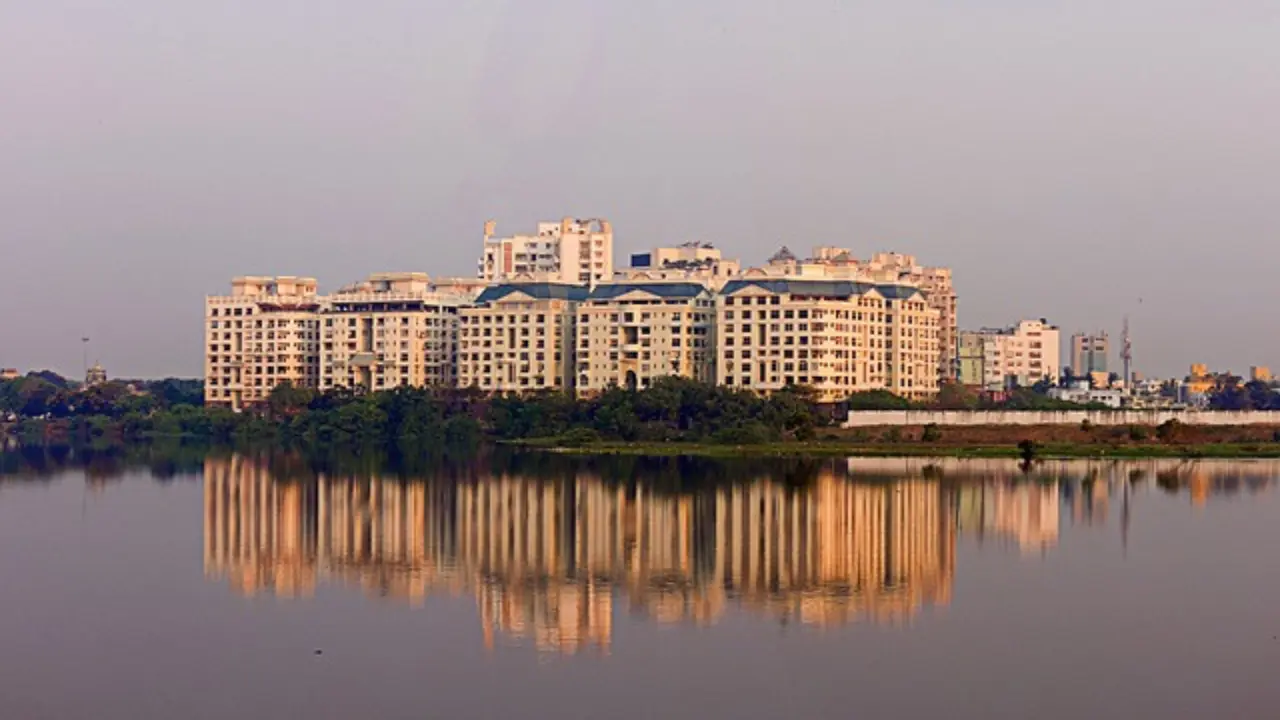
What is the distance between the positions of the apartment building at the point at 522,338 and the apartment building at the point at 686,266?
6.88ft

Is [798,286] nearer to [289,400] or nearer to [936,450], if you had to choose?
[936,450]

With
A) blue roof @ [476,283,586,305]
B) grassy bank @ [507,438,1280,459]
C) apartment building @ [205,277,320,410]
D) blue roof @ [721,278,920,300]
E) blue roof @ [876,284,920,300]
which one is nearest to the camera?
grassy bank @ [507,438,1280,459]

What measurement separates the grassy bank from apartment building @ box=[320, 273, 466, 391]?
15216 millimetres

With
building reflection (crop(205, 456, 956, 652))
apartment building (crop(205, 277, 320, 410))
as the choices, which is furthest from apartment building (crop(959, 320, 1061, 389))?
building reflection (crop(205, 456, 956, 652))

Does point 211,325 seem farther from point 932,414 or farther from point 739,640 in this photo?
point 739,640

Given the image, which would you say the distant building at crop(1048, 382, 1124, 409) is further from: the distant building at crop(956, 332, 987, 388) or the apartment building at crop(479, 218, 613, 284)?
the apartment building at crop(479, 218, 613, 284)

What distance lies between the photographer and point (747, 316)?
162ft

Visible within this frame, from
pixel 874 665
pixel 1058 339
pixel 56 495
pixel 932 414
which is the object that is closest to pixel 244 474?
pixel 56 495

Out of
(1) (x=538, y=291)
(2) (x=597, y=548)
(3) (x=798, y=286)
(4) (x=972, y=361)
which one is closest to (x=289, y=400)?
(1) (x=538, y=291)

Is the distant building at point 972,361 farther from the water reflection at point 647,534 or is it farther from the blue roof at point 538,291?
the water reflection at point 647,534

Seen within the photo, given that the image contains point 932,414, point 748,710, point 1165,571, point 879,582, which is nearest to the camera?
point 748,710

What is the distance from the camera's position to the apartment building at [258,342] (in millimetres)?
59094

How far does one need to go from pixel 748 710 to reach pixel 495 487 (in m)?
17.9

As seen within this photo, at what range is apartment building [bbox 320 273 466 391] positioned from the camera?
56.4 meters
